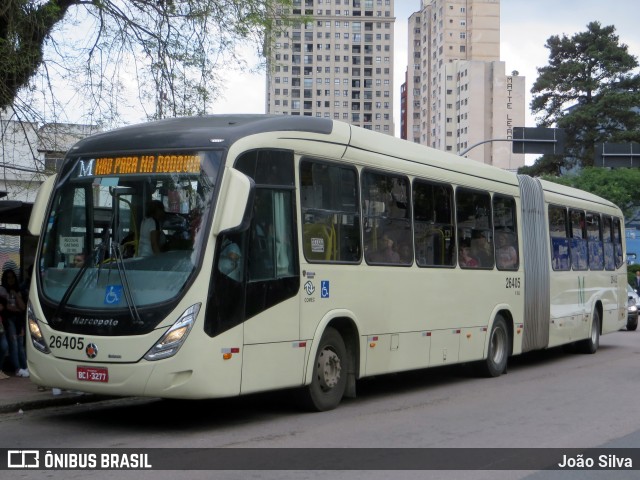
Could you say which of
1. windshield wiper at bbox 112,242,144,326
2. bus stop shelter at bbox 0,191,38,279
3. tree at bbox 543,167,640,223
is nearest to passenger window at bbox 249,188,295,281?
windshield wiper at bbox 112,242,144,326

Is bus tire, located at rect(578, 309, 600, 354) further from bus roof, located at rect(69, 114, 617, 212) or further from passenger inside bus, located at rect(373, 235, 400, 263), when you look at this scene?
bus roof, located at rect(69, 114, 617, 212)

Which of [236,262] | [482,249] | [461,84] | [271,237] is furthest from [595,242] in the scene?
[461,84]

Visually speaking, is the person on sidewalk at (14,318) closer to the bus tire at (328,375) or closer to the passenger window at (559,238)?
the bus tire at (328,375)

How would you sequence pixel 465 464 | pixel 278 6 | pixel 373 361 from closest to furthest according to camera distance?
pixel 465 464 → pixel 373 361 → pixel 278 6

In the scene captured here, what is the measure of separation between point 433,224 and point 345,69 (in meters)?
170

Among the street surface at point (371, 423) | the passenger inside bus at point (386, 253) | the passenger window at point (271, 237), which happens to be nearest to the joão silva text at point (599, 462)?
the street surface at point (371, 423)

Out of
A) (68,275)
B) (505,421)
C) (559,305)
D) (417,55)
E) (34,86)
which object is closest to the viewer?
(68,275)

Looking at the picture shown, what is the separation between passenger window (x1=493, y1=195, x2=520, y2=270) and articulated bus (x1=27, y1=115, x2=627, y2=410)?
8.10 ft

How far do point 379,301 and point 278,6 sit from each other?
711 centimetres

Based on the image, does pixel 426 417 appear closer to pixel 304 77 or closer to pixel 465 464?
pixel 465 464

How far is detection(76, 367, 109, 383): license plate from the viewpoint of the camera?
9.23 m

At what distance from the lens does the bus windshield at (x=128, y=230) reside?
9359 mm

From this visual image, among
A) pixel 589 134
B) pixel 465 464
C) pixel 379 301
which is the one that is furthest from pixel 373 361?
pixel 589 134

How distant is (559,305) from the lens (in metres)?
18.4
